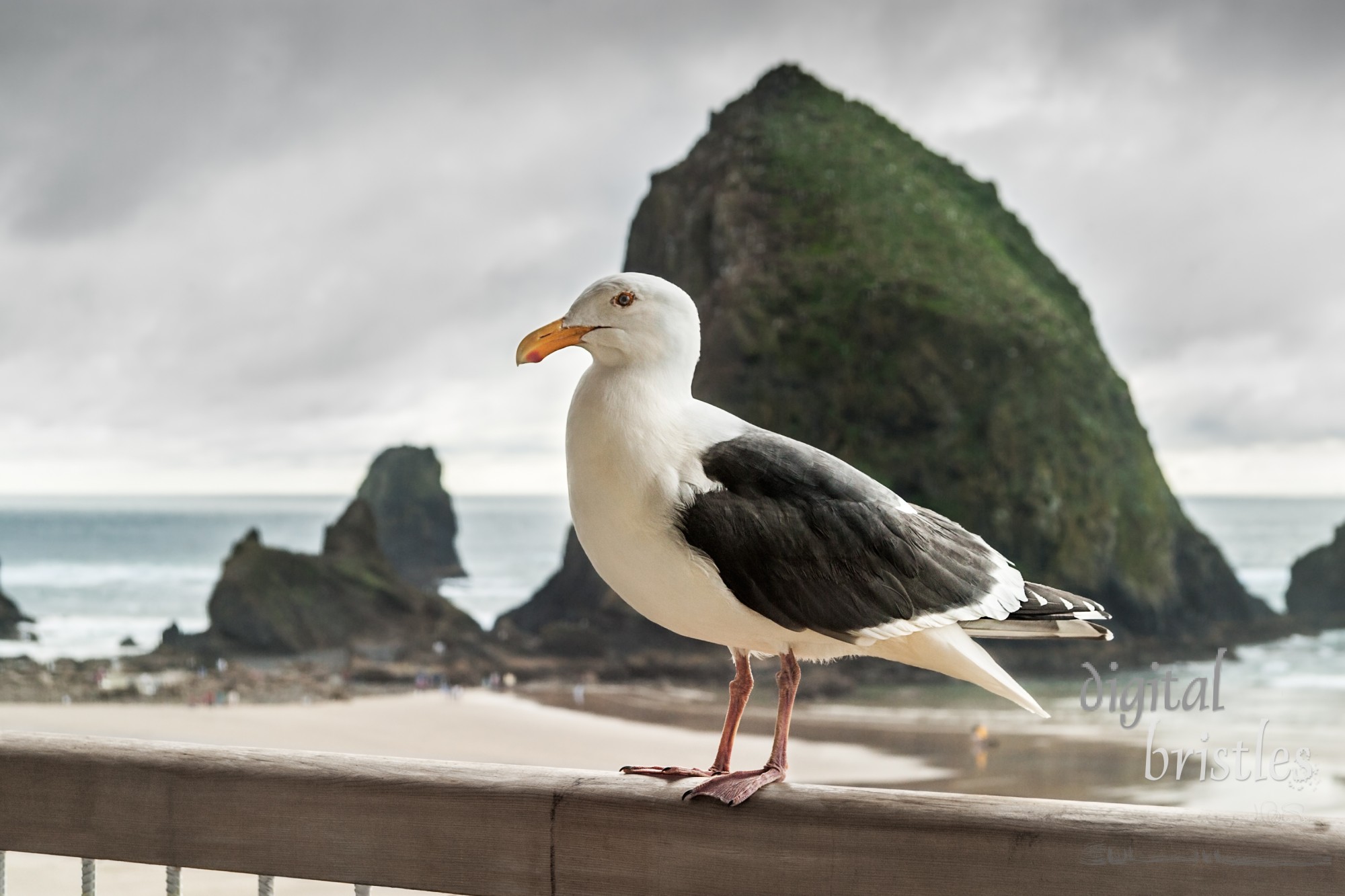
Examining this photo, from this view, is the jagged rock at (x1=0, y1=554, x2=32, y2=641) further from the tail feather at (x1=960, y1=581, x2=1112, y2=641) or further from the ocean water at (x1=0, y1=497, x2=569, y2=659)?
the tail feather at (x1=960, y1=581, x2=1112, y2=641)

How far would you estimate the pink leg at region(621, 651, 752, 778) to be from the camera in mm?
1121

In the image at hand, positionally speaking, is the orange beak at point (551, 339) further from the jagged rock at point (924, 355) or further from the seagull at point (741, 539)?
the jagged rock at point (924, 355)

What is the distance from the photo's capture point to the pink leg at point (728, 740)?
1121 millimetres

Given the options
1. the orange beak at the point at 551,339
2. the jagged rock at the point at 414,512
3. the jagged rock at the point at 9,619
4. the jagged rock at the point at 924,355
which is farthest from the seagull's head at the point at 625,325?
the jagged rock at the point at 414,512

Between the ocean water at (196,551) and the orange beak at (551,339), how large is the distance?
19.6 meters

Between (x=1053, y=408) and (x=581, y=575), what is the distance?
27.8 feet

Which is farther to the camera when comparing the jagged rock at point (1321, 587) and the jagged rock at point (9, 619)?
the jagged rock at point (9, 619)

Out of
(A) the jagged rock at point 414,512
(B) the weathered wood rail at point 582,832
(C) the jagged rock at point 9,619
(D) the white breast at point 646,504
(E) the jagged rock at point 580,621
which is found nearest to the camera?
(B) the weathered wood rail at point 582,832

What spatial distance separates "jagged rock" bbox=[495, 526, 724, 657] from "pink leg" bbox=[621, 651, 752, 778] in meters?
16.7

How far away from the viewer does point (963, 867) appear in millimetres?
956

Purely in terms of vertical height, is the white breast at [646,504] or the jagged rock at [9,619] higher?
the white breast at [646,504]

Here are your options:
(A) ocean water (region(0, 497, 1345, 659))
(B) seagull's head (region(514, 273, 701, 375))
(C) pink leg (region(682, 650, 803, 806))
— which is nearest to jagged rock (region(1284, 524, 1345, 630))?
(A) ocean water (region(0, 497, 1345, 659))

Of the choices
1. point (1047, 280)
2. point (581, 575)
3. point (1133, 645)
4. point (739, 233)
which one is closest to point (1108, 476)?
point (1133, 645)

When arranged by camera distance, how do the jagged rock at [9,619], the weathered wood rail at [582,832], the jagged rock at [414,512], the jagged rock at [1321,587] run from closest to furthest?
the weathered wood rail at [582,832] → the jagged rock at [1321,587] → the jagged rock at [9,619] → the jagged rock at [414,512]
